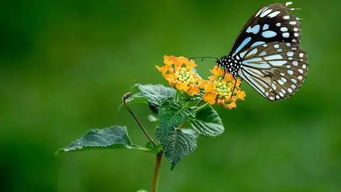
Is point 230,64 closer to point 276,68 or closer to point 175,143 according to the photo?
point 276,68

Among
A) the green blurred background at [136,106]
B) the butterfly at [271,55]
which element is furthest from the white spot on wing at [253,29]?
the green blurred background at [136,106]

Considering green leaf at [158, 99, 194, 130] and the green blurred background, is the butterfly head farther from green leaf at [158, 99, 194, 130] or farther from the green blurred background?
the green blurred background

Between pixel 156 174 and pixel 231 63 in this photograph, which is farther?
pixel 231 63

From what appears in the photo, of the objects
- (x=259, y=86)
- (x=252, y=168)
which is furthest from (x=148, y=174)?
(x=259, y=86)

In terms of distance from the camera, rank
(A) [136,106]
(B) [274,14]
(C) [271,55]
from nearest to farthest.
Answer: (B) [274,14] → (C) [271,55] → (A) [136,106]

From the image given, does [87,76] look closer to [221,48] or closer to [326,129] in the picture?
[221,48]

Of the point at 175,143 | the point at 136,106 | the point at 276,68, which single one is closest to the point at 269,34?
the point at 276,68
